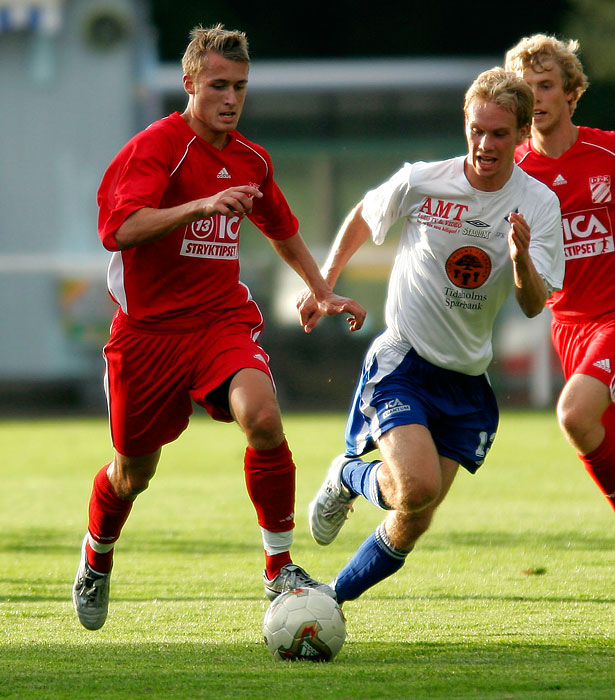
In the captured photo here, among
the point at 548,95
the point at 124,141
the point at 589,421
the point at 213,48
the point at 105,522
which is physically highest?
the point at 213,48

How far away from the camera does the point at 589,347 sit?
19.5ft

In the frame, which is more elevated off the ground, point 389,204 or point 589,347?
point 389,204

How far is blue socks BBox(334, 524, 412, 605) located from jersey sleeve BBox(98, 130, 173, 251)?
1492 millimetres

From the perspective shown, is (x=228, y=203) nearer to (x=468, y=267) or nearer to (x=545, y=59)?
(x=468, y=267)

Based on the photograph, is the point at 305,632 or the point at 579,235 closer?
the point at 305,632

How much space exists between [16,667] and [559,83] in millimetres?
3416

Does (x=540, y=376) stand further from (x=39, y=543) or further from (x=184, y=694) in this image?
(x=184, y=694)

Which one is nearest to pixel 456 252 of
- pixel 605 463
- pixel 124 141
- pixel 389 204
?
pixel 389 204

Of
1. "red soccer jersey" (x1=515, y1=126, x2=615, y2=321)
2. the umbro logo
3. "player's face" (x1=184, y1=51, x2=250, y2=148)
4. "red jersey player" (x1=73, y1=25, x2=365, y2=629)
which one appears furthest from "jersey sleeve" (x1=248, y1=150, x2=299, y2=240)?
the umbro logo

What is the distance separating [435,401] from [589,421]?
89 centimetres

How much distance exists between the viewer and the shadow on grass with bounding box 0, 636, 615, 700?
3.98 metres

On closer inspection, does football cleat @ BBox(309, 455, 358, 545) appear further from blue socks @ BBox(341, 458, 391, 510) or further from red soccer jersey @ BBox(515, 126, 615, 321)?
red soccer jersey @ BBox(515, 126, 615, 321)

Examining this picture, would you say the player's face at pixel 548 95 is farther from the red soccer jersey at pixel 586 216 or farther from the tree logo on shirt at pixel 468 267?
the tree logo on shirt at pixel 468 267

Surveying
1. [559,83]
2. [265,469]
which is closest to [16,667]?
[265,469]
